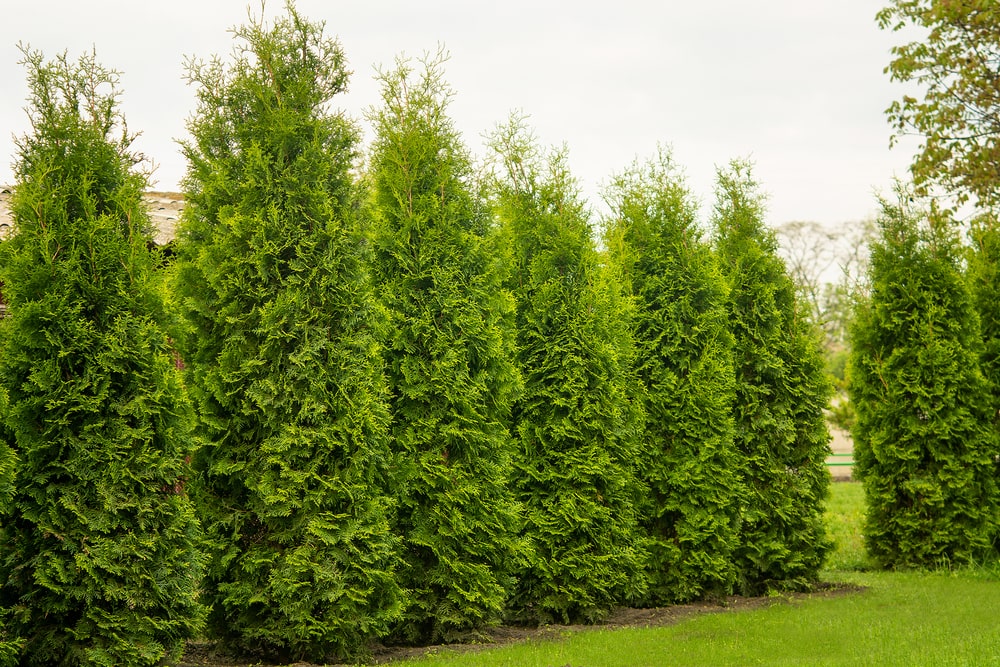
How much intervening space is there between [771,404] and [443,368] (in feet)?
17.2

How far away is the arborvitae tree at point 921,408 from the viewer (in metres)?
12.8

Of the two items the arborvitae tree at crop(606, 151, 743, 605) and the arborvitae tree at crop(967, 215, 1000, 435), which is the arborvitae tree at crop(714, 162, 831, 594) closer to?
the arborvitae tree at crop(606, 151, 743, 605)

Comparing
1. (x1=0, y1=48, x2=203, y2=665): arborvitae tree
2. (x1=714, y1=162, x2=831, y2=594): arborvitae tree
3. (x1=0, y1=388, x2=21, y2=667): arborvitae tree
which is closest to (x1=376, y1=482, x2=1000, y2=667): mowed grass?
(x1=714, y1=162, x2=831, y2=594): arborvitae tree

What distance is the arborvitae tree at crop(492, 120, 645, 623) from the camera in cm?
938

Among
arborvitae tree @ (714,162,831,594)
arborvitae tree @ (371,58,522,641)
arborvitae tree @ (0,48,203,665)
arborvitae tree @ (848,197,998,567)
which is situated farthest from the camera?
arborvitae tree @ (848,197,998,567)

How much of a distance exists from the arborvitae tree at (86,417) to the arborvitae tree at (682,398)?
5.60 meters

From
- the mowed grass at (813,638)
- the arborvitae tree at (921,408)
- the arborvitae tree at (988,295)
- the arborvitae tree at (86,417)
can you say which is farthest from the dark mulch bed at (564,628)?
the arborvitae tree at (988,295)

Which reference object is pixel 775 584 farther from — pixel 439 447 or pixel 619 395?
pixel 439 447

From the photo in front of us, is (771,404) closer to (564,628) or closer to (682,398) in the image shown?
(682,398)

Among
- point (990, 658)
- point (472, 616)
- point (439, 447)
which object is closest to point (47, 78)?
point (439, 447)

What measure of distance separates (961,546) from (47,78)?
1291 centimetres

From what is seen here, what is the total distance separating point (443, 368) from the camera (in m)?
8.43

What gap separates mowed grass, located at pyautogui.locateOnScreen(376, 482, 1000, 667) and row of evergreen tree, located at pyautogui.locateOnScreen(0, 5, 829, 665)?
76 cm

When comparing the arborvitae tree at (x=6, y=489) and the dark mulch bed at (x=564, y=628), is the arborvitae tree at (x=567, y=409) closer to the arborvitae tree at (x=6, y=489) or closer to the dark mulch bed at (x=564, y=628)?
the dark mulch bed at (x=564, y=628)
